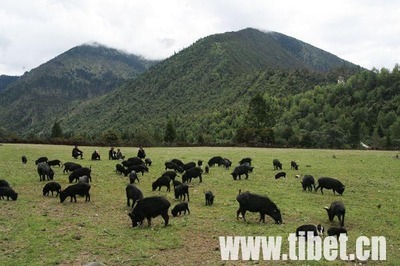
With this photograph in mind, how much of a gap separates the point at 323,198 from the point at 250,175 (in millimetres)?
9509

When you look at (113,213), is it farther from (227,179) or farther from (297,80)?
(297,80)

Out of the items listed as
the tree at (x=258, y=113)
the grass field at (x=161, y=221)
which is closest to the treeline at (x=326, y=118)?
the tree at (x=258, y=113)

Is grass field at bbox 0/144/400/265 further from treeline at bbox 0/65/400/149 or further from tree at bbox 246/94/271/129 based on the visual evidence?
tree at bbox 246/94/271/129

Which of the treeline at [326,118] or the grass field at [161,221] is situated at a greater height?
the treeline at [326,118]

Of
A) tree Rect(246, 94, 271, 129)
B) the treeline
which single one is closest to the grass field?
the treeline

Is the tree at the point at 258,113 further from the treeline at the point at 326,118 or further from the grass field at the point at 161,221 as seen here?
the grass field at the point at 161,221

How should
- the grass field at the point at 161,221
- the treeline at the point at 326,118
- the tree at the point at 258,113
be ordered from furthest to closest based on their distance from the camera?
the tree at the point at 258,113
the treeline at the point at 326,118
the grass field at the point at 161,221

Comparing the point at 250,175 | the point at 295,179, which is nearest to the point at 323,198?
the point at 295,179

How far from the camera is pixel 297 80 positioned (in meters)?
192

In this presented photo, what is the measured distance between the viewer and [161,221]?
19141mm

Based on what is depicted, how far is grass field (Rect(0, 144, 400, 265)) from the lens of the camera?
14.3 metres

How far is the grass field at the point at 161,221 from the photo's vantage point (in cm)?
1432

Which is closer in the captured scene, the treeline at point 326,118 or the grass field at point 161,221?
the grass field at point 161,221

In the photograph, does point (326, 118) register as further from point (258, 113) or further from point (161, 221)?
point (161, 221)
